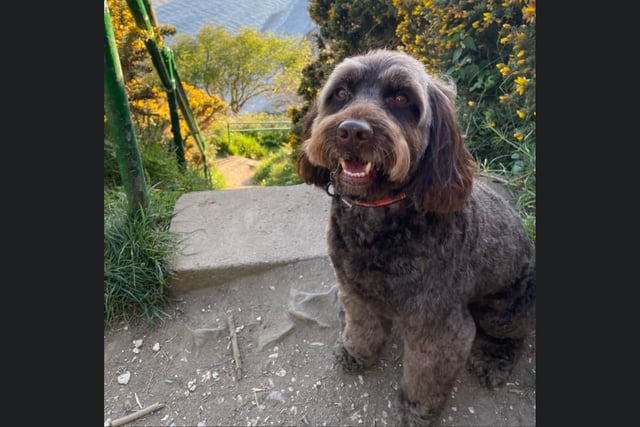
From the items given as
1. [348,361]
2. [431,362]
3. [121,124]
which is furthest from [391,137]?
[121,124]

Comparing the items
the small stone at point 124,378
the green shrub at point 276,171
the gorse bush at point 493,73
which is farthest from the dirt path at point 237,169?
the small stone at point 124,378

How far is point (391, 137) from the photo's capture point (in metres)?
1.68

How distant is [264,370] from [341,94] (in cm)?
188

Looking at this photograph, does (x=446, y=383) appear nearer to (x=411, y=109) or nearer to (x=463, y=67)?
(x=411, y=109)

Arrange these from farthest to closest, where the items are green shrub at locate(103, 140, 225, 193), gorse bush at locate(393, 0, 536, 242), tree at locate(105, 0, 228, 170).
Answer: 1. tree at locate(105, 0, 228, 170)
2. green shrub at locate(103, 140, 225, 193)
3. gorse bush at locate(393, 0, 536, 242)

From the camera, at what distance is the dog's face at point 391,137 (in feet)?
5.54

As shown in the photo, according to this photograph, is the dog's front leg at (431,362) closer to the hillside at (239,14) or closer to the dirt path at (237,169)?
the dirt path at (237,169)

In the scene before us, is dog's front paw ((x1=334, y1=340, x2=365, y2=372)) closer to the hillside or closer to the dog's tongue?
the dog's tongue

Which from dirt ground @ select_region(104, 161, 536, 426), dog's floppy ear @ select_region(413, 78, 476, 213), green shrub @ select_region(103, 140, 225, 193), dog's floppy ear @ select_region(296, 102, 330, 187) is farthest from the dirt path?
dog's floppy ear @ select_region(413, 78, 476, 213)

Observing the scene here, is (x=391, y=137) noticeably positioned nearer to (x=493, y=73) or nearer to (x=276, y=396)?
(x=276, y=396)

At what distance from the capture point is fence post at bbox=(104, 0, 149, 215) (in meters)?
2.57

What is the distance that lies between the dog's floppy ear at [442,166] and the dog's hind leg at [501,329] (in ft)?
2.59

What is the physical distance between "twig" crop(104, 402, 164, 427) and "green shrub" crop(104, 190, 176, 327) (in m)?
Answer: 0.68

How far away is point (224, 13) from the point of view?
22.7 m
